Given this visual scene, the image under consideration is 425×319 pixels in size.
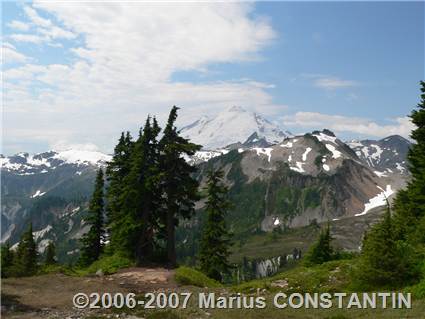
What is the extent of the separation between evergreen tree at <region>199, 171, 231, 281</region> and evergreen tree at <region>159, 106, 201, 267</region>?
686 cm

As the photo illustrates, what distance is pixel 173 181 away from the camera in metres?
39.6

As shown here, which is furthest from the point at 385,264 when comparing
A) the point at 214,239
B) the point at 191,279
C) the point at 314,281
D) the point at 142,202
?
the point at 214,239

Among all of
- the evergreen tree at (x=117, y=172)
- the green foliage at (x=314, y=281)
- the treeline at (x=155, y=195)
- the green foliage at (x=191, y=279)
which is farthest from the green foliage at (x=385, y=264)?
the evergreen tree at (x=117, y=172)

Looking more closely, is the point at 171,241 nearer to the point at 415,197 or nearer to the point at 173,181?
the point at 173,181

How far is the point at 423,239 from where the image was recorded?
1141 inches

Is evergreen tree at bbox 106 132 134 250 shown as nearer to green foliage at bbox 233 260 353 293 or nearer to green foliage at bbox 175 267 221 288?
green foliage at bbox 175 267 221 288

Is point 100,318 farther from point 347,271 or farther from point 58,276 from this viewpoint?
point 347,271

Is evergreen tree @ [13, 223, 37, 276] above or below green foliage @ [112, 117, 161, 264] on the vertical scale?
below

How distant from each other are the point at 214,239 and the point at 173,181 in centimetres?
1078

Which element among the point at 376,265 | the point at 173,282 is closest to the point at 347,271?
the point at 376,265

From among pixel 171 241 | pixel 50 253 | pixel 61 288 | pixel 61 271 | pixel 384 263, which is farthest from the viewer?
pixel 50 253

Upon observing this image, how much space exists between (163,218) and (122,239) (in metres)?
4.31

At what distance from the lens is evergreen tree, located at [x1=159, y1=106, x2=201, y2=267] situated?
129ft

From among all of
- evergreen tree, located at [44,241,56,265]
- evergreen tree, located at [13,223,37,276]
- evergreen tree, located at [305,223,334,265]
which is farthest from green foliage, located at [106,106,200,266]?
evergreen tree, located at [44,241,56,265]
